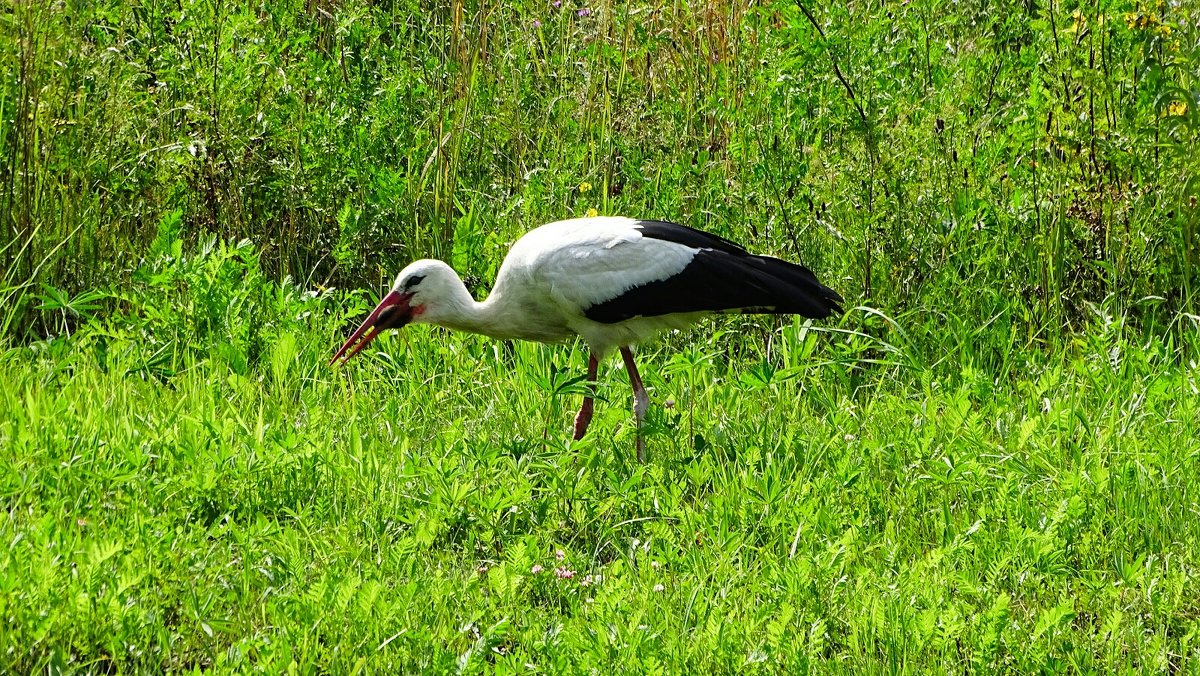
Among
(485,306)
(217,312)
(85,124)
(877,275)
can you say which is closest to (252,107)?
(85,124)

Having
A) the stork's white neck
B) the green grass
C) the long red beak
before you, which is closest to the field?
the green grass

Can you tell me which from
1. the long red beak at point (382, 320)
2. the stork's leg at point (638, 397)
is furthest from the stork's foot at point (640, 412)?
the long red beak at point (382, 320)

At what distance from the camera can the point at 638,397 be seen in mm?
5035

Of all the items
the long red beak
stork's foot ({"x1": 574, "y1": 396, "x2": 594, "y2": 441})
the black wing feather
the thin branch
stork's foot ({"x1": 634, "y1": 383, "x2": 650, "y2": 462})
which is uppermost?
the thin branch

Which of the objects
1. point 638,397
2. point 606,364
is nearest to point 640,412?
point 638,397

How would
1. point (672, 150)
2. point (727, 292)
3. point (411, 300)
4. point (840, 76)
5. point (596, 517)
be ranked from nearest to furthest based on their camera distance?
point (596, 517), point (727, 292), point (411, 300), point (840, 76), point (672, 150)

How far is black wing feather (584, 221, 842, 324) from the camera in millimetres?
5008

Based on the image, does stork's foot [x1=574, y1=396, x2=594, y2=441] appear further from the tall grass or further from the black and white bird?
the tall grass

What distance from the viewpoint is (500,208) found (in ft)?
21.0

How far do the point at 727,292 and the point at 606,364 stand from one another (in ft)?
3.05

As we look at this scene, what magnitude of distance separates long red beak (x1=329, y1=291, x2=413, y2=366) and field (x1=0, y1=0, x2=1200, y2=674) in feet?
0.44

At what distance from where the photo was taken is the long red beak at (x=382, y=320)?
519 centimetres

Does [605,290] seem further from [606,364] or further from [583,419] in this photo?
[606,364]

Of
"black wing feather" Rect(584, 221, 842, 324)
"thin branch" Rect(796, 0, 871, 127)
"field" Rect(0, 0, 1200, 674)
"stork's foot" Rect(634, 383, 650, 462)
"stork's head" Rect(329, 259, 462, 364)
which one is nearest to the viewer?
"field" Rect(0, 0, 1200, 674)
